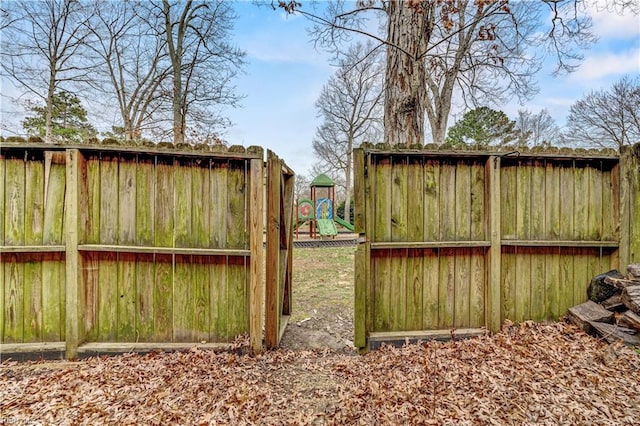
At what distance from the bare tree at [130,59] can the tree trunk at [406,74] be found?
33.3 ft

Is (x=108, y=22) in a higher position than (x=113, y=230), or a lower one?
higher

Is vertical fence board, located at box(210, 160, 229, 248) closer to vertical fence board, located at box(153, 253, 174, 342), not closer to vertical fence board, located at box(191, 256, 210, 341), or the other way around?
vertical fence board, located at box(191, 256, 210, 341)

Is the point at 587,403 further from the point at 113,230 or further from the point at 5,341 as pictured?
the point at 5,341

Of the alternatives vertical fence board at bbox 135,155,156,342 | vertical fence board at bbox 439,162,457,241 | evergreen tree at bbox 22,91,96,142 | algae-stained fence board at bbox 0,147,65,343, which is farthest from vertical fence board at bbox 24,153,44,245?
evergreen tree at bbox 22,91,96,142

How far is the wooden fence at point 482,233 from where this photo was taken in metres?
3.04

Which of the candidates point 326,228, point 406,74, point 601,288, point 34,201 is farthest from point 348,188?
point 34,201

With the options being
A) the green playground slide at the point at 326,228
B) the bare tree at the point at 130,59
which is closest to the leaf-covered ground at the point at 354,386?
the green playground slide at the point at 326,228

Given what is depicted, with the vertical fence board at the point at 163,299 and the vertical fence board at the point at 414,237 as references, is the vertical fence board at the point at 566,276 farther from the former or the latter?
the vertical fence board at the point at 163,299

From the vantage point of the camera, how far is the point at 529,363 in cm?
242

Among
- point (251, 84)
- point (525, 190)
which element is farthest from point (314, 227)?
point (525, 190)

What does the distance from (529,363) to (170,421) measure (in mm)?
2743

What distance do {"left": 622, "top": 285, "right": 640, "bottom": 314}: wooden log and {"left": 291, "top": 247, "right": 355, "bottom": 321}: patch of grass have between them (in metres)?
2.98

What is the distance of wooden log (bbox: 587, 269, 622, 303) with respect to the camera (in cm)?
303

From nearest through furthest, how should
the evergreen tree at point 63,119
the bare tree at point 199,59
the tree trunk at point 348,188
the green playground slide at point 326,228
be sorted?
1. the evergreen tree at point 63,119
2. the bare tree at point 199,59
3. the green playground slide at point 326,228
4. the tree trunk at point 348,188
